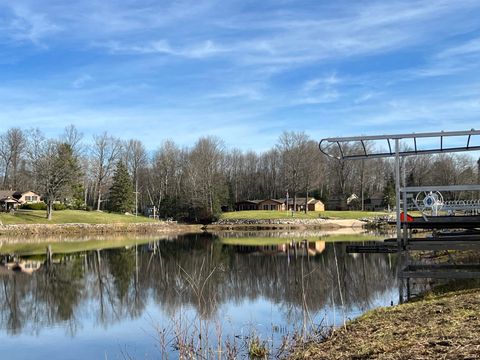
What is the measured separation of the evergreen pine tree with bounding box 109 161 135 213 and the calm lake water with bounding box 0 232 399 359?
47.3 m

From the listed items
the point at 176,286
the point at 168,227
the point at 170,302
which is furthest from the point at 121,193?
the point at 170,302

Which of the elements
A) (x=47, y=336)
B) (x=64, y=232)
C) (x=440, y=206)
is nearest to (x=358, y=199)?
(x=64, y=232)

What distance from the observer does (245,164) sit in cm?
10419

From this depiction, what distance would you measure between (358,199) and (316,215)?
71.3 feet

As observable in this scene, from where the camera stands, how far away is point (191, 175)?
77.8m

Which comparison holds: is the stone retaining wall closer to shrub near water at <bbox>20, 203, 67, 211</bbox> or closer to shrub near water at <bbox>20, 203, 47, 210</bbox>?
shrub near water at <bbox>20, 203, 67, 211</bbox>

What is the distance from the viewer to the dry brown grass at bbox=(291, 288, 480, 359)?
6.62m

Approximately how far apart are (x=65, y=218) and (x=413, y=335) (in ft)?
200

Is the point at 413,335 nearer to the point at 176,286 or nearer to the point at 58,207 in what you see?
the point at 176,286

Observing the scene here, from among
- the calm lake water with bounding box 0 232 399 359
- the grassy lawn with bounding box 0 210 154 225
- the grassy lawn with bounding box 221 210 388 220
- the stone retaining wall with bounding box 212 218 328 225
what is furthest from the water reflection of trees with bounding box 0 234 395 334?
the grassy lawn with bounding box 221 210 388 220

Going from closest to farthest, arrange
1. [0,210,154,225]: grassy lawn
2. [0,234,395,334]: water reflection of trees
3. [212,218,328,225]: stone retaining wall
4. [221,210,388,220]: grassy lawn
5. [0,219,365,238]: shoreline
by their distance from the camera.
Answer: [0,234,395,334]: water reflection of trees < [0,219,365,238]: shoreline < [0,210,154,225]: grassy lawn < [212,218,328,225]: stone retaining wall < [221,210,388,220]: grassy lawn

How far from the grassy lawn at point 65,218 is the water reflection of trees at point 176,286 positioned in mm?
32559

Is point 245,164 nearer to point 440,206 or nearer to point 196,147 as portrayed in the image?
point 196,147

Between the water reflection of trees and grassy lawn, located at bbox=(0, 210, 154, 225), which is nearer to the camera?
the water reflection of trees
